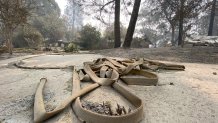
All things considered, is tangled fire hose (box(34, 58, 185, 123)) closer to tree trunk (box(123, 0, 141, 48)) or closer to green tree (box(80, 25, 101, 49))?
tree trunk (box(123, 0, 141, 48))

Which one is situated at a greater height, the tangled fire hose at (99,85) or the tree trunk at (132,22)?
the tree trunk at (132,22)

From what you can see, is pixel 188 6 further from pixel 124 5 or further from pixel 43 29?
pixel 43 29

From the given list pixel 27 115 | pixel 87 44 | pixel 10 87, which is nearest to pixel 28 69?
pixel 10 87

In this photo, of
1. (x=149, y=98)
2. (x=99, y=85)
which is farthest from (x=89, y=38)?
(x=149, y=98)

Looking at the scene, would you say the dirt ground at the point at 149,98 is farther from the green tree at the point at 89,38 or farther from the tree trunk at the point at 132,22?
the green tree at the point at 89,38

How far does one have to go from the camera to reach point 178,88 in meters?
3.30

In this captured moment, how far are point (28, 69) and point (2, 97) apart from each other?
77.5 inches

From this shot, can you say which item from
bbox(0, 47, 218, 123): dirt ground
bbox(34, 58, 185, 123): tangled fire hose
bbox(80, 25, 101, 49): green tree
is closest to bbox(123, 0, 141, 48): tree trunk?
bbox(34, 58, 185, 123): tangled fire hose

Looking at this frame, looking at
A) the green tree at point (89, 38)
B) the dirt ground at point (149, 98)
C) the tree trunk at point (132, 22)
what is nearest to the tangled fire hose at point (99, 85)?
the dirt ground at point (149, 98)

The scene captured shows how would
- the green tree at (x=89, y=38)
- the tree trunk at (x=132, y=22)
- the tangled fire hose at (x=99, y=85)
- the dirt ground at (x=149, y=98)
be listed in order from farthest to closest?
the green tree at (x=89, y=38), the tree trunk at (x=132, y=22), the dirt ground at (x=149, y=98), the tangled fire hose at (x=99, y=85)

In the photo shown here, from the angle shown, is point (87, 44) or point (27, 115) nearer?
point (27, 115)

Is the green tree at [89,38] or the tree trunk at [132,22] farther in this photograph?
the green tree at [89,38]

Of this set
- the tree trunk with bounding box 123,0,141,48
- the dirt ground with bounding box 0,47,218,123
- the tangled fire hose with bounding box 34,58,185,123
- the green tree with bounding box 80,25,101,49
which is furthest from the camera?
the green tree with bounding box 80,25,101,49

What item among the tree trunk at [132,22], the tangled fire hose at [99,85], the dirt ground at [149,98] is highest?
the tree trunk at [132,22]
